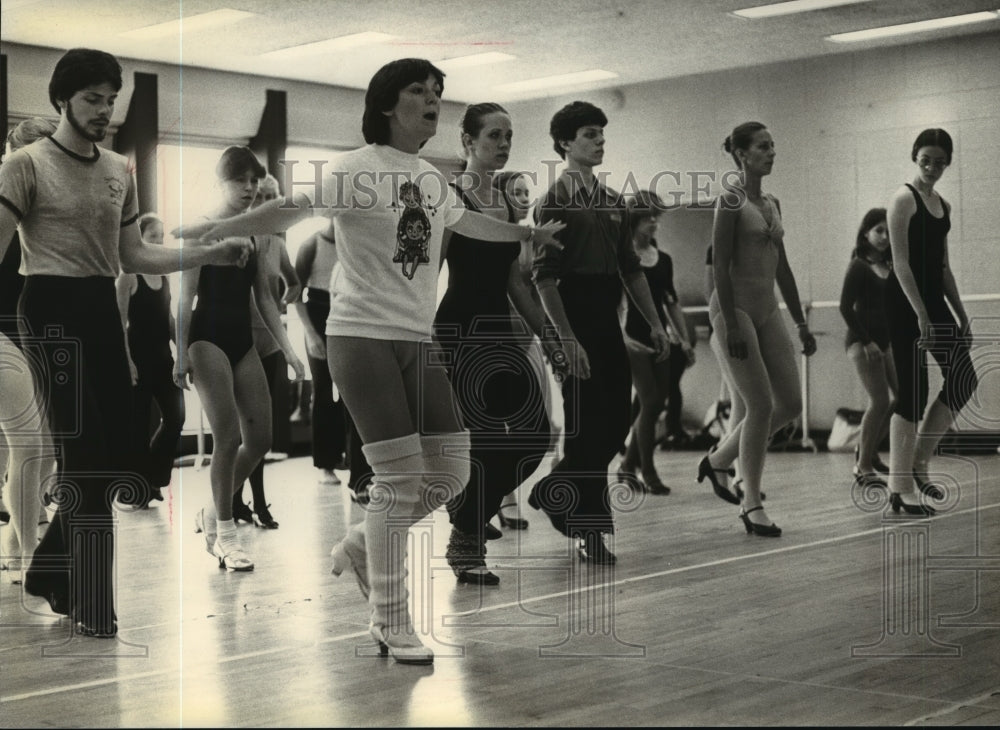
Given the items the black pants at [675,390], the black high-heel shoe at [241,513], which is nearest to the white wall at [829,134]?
the black high-heel shoe at [241,513]

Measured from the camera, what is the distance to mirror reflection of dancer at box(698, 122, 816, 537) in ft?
15.6

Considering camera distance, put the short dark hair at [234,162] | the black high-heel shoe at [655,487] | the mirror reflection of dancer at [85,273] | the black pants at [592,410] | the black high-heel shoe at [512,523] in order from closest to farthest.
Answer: the mirror reflection of dancer at [85,273] → the short dark hair at [234,162] → the black pants at [592,410] → the black high-heel shoe at [512,523] → the black high-heel shoe at [655,487]

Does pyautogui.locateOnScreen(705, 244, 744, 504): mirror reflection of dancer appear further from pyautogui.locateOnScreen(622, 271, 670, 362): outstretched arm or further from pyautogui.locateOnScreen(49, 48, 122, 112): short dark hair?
pyautogui.locateOnScreen(49, 48, 122, 112): short dark hair

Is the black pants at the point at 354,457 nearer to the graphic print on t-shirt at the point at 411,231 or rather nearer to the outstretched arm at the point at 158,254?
the outstretched arm at the point at 158,254

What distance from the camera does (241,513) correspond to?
4.62 meters

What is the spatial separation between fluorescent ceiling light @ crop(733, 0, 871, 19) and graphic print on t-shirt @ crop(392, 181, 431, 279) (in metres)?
1.62

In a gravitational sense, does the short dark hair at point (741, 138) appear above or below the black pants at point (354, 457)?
above

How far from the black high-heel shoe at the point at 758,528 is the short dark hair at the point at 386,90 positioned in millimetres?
2324

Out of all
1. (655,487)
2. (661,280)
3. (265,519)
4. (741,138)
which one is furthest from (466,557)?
(661,280)

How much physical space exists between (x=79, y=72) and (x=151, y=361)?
3.02ft

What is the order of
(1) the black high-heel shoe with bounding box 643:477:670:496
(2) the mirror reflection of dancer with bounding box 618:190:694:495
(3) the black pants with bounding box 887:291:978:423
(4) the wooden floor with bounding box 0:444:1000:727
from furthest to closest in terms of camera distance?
(1) the black high-heel shoe with bounding box 643:477:670:496, (2) the mirror reflection of dancer with bounding box 618:190:694:495, (3) the black pants with bounding box 887:291:978:423, (4) the wooden floor with bounding box 0:444:1000:727

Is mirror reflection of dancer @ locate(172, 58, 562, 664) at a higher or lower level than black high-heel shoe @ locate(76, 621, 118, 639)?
higher

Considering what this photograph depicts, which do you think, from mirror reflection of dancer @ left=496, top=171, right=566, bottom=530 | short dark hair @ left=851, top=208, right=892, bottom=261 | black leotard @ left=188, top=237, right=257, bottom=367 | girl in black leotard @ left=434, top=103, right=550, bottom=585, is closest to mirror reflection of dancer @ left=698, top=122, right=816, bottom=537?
short dark hair @ left=851, top=208, right=892, bottom=261

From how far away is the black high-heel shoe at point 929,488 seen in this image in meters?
5.02
